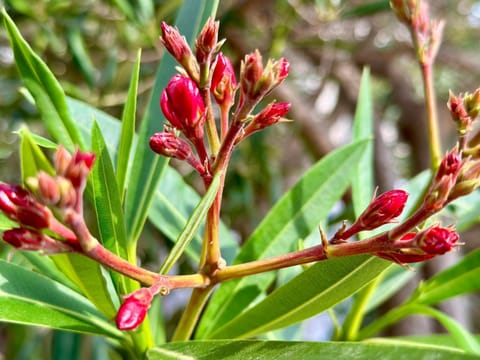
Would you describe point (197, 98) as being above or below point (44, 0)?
below

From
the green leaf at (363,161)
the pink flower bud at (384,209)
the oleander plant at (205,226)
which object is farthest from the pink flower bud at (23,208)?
the green leaf at (363,161)

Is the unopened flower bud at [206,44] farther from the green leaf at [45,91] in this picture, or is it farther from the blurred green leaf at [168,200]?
the blurred green leaf at [168,200]

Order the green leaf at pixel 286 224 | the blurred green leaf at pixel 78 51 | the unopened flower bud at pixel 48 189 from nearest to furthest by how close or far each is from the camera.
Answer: the unopened flower bud at pixel 48 189
the green leaf at pixel 286 224
the blurred green leaf at pixel 78 51

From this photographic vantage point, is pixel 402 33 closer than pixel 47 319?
No

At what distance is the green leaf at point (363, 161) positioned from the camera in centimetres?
85

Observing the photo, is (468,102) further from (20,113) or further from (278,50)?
(20,113)

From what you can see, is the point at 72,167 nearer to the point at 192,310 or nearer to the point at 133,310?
the point at 133,310

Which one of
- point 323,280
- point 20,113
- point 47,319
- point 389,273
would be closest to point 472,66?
point 389,273

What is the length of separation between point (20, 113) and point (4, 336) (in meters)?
0.89

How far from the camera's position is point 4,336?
2062mm

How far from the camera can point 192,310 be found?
566mm

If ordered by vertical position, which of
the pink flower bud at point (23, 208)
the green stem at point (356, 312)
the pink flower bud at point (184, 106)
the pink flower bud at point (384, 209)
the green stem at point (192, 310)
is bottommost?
the green stem at point (356, 312)

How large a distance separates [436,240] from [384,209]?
52mm

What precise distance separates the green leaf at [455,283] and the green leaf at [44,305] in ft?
1.35
